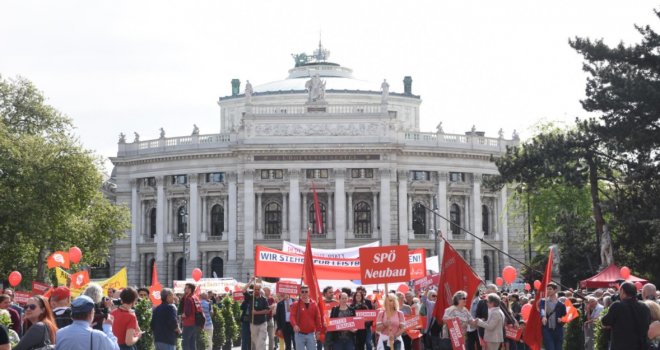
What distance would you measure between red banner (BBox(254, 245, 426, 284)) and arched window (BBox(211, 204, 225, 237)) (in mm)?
50669

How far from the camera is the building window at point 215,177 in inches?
3204

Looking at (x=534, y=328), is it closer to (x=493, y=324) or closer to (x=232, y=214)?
(x=493, y=324)

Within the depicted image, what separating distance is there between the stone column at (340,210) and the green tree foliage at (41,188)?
22.7 m

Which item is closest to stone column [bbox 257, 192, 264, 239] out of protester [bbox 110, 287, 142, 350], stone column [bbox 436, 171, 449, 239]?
stone column [bbox 436, 171, 449, 239]

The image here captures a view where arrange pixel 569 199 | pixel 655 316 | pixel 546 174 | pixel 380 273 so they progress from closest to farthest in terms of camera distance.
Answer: pixel 655 316
pixel 380 273
pixel 546 174
pixel 569 199

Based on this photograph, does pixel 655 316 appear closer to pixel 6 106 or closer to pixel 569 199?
pixel 6 106

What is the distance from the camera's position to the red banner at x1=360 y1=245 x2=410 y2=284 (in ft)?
77.7

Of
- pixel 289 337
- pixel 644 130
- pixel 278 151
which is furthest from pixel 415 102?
pixel 289 337

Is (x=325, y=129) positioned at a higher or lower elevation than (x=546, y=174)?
higher

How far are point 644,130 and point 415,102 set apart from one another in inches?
2273

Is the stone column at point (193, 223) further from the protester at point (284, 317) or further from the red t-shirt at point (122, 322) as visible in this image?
the red t-shirt at point (122, 322)

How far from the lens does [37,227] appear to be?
2030 inches

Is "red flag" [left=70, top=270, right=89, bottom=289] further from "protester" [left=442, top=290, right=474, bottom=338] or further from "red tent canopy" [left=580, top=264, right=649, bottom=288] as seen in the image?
"red tent canopy" [left=580, top=264, right=649, bottom=288]

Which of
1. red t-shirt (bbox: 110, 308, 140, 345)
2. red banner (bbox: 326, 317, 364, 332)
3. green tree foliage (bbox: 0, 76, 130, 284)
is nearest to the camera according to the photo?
red t-shirt (bbox: 110, 308, 140, 345)
